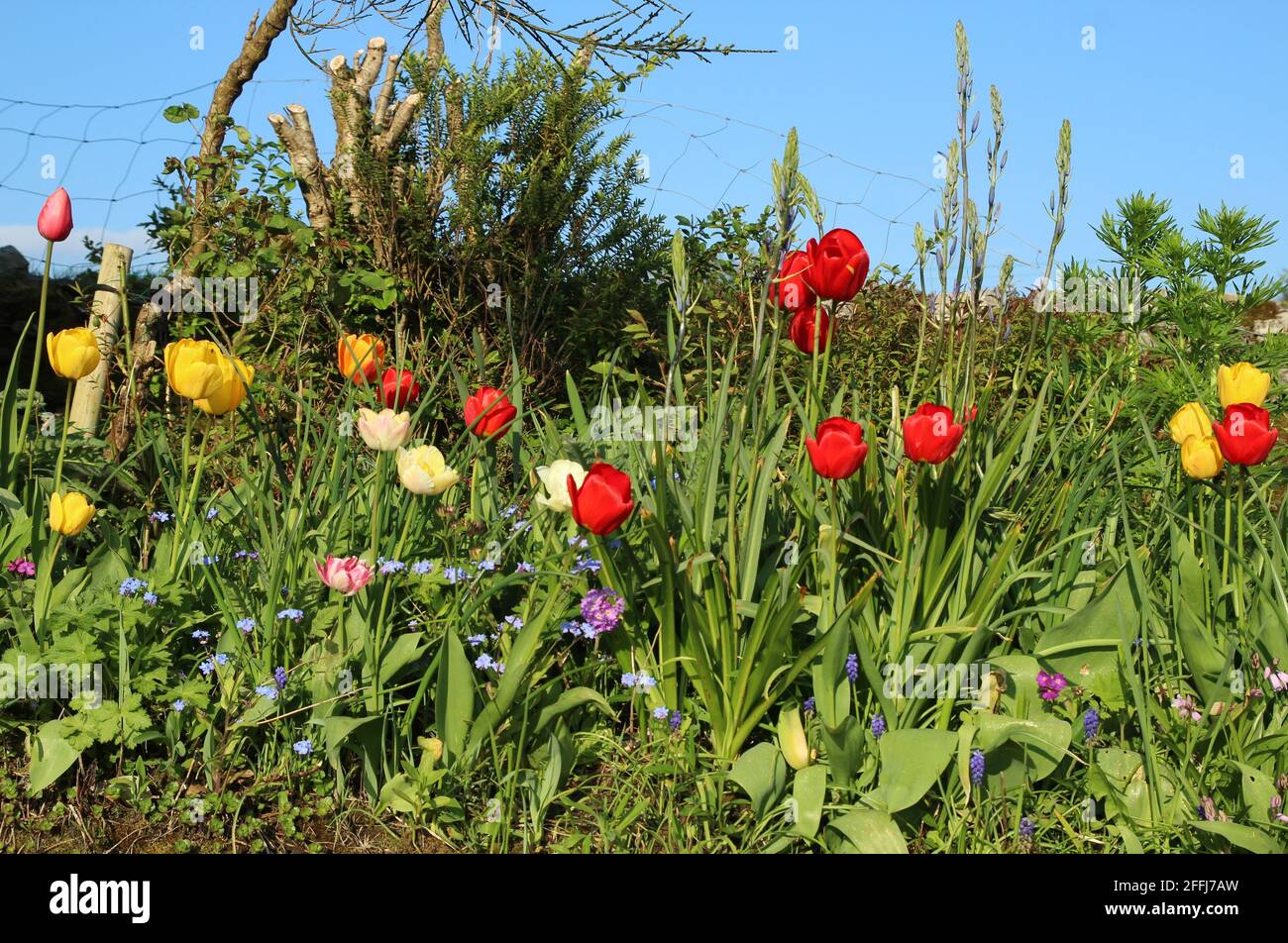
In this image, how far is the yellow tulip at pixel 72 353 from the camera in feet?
9.35

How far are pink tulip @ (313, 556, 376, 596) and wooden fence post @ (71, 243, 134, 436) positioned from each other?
2374 millimetres

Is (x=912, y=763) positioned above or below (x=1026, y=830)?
above

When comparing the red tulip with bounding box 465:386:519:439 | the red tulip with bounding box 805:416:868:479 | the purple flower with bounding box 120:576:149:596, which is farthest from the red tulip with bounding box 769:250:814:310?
the purple flower with bounding box 120:576:149:596

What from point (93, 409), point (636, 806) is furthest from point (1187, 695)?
point (93, 409)

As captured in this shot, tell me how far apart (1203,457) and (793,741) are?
1226 mm

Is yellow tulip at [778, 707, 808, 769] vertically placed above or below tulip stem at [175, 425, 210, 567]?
below

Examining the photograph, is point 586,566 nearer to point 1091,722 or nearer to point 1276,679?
point 1091,722

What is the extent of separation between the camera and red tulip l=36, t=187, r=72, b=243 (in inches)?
110

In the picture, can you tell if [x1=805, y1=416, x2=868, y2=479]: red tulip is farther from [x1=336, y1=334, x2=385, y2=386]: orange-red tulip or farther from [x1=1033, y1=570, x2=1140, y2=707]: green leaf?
[x1=336, y1=334, x2=385, y2=386]: orange-red tulip

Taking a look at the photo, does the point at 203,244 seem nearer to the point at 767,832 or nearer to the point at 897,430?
the point at 897,430

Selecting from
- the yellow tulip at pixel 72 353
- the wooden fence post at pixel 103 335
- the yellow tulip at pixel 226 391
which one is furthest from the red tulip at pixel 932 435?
the wooden fence post at pixel 103 335

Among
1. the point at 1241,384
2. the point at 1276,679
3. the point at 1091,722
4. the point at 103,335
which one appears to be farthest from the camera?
the point at 103,335

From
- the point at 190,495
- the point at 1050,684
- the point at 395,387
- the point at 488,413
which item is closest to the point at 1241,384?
the point at 1050,684

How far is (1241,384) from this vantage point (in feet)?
9.64
